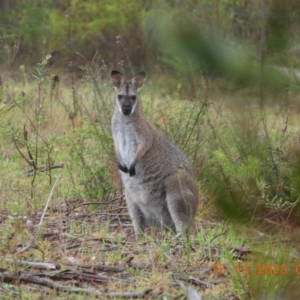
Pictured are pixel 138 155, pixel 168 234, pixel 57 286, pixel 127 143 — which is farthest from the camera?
pixel 127 143

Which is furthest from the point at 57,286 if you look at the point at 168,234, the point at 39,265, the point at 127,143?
the point at 127,143

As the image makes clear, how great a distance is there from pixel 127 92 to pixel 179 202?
1299 millimetres

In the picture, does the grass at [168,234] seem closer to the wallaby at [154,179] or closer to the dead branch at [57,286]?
the dead branch at [57,286]

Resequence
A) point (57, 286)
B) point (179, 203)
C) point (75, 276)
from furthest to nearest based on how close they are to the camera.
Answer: point (179, 203) → point (75, 276) → point (57, 286)

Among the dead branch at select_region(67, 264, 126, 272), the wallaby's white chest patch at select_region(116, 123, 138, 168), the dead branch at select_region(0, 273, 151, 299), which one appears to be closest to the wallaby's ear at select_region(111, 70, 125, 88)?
the wallaby's white chest patch at select_region(116, 123, 138, 168)

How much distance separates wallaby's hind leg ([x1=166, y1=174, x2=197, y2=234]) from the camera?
5641 millimetres

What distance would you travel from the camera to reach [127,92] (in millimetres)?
6602

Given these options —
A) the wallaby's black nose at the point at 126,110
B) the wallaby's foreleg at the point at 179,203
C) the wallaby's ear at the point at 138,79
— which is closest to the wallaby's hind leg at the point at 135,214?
the wallaby's foreleg at the point at 179,203

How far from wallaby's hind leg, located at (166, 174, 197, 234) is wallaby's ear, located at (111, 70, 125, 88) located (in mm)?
1229

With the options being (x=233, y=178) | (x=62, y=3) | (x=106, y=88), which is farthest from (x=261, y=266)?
(x=62, y=3)

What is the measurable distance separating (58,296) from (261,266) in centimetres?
119

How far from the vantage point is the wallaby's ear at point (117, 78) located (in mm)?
6645

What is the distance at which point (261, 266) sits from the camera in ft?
10.6

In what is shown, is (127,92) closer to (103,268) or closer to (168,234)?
(168,234)
